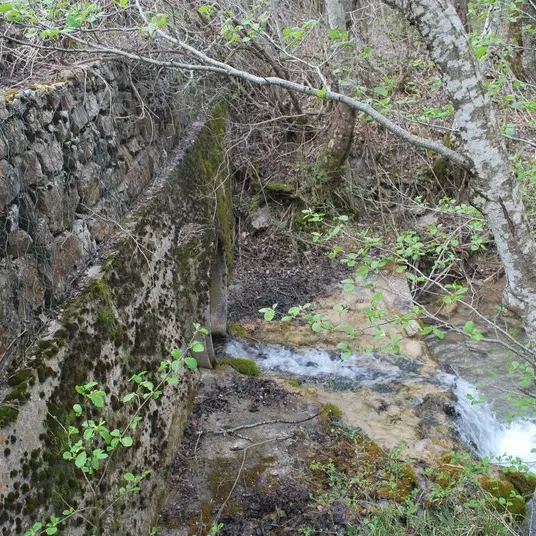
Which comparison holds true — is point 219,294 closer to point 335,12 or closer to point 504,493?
point 335,12

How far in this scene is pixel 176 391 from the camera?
493cm

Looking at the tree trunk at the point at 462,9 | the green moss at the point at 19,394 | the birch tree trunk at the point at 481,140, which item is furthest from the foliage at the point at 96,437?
the tree trunk at the point at 462,9

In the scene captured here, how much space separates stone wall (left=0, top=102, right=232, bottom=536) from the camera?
109 inches

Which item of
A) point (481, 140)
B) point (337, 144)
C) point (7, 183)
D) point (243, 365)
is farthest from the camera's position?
point (337, 144)

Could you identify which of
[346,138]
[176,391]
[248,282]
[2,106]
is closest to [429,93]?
[346,138]

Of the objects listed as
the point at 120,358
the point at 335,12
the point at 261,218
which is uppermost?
the point at 335,12

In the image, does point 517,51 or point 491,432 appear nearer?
point 491,432

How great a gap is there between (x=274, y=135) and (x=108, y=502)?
7.59 metres

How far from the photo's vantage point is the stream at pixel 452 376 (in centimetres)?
593

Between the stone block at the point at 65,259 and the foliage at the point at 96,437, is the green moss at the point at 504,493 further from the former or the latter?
the stone block at the point at 65,259

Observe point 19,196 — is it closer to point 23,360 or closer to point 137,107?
point 23,360

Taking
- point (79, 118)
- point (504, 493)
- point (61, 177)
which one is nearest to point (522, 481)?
point (504, 493)

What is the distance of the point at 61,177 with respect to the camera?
370 centimetres

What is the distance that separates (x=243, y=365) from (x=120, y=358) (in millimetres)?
2618
